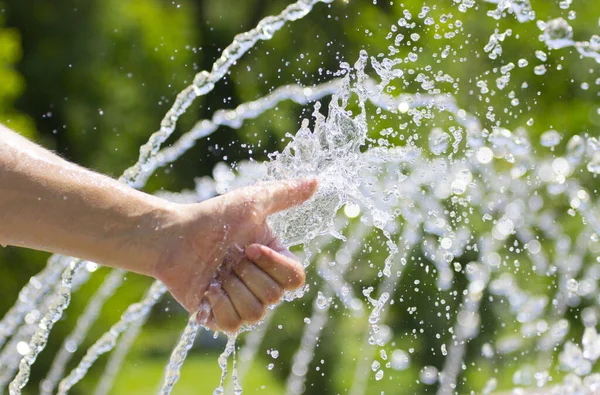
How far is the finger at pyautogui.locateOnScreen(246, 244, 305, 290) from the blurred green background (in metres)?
3.82

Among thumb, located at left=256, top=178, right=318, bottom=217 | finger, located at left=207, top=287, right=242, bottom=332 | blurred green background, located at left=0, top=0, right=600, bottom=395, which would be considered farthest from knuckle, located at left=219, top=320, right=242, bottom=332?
blurred green background, located at left=0, top=0, right=600, bottom=395

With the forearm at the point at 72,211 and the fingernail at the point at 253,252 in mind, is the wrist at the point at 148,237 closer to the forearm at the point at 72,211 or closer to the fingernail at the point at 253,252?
the forearm at the point at 72,211

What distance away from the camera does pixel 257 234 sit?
2.30 meters

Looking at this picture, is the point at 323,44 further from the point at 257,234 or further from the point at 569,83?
the point at 257,234

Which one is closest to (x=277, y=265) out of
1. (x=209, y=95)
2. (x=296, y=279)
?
(x=296, y=279)

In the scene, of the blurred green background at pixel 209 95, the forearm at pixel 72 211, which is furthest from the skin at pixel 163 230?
the blurred green background at pixel 209 95

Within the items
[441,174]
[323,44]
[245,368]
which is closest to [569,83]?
[323,44]

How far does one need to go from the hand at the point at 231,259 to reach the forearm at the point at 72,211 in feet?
0.19

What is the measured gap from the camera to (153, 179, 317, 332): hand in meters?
2.23

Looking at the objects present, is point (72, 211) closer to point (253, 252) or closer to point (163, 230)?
point (163, 230)

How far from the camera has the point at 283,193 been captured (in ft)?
7.48

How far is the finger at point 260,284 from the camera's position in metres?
2.23

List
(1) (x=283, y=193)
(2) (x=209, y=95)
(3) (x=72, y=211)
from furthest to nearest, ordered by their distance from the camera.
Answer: (2) (x=209, y=95) → (1) (x=283, y=193) → (3) (x=72, y=211)

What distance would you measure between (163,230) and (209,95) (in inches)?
356
